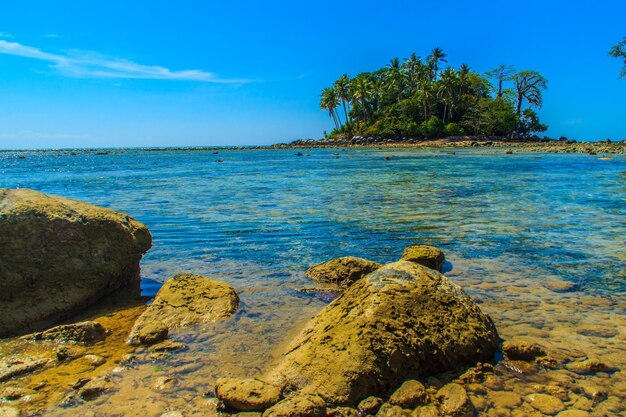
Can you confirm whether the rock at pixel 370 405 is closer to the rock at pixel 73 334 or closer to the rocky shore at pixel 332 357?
the rocky shore at pixel 332 357

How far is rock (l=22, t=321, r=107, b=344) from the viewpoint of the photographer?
5.20m

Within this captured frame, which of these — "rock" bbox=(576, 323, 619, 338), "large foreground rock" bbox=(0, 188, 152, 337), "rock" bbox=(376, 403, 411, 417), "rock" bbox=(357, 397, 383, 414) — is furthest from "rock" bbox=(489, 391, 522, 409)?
"large foreground rock" bbox=(0, 188, 152, 337)

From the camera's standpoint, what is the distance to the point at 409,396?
154 inches

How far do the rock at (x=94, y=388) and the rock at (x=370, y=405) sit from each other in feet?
7.76

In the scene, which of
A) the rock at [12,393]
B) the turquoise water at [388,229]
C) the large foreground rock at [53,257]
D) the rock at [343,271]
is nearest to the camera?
the rock at [12,393]

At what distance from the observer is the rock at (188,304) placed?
223 inches

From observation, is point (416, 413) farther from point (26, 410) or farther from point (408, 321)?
point (26, 410)

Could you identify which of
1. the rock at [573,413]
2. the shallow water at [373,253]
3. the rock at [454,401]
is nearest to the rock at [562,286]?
the shallow water at [373,253]

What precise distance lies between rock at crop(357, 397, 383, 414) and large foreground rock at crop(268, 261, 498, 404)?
0.08 metres

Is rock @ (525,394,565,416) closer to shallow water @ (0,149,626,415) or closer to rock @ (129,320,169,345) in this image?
shallow water @ (0,149,626,415)

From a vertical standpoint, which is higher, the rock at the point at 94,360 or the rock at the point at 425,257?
the rock at the point at 425,257

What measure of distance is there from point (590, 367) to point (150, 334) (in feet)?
15.4

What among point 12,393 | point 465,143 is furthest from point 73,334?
point 465,143

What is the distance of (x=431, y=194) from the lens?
61.2 feet
